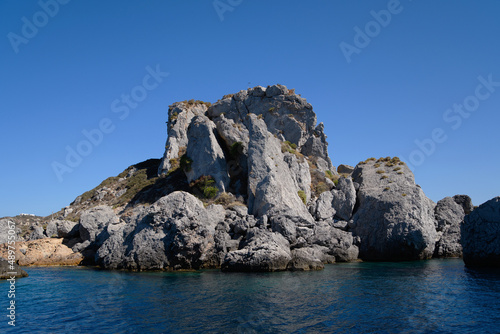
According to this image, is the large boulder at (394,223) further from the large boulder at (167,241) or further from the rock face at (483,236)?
the large boulder at (167,241)

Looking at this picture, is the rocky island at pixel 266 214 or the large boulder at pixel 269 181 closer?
the rocky island at pixel 266 214

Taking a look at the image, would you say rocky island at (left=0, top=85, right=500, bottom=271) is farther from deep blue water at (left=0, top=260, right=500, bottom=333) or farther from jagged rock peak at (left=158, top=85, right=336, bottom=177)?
deep blue water at (left=0, top=260, right=500, bottom=333)

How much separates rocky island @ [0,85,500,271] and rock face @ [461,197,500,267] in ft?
0.30

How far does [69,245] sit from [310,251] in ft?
110

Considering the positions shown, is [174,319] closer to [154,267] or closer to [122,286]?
[122,286]

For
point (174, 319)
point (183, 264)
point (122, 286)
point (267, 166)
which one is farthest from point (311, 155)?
point (174, 319)

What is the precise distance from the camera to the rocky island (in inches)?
1332

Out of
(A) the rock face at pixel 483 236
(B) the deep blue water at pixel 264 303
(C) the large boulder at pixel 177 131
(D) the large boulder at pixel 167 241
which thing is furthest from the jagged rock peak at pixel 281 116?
(B) the deep blue water at pixel 264 303

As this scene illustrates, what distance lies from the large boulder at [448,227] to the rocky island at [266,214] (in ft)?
0.45

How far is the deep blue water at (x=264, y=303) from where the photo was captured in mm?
15070

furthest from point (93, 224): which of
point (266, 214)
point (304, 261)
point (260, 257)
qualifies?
point (304, 261)

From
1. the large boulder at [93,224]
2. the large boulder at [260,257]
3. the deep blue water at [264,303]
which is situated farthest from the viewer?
the large boulder at [93,224]

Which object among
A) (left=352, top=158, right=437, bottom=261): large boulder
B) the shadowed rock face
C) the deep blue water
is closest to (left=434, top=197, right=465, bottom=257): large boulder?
the shadowed rock face

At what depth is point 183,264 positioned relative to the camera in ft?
111
